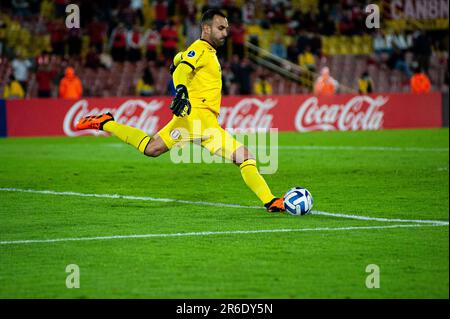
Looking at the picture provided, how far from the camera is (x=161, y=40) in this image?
31078 mm

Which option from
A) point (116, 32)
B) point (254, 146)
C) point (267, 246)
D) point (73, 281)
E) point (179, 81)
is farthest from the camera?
point (116, 32)

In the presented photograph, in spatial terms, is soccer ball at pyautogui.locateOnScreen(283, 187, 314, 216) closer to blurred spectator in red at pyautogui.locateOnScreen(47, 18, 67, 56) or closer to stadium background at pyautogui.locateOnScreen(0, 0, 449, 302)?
stadium background at pyautogui.locateOnScreen(0, 0, 449, 302)

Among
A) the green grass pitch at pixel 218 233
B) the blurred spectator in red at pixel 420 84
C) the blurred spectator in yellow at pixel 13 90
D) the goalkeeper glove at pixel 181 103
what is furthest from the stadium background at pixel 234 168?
the blurred spectator in red at pixel 420 84

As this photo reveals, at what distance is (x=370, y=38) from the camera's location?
3534 cm

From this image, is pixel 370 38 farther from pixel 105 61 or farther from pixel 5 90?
pixel 5 90

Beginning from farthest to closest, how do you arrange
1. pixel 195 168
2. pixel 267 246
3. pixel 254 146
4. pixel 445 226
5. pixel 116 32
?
1. pixel 116 32
2. pixel 254 146
3. pixel 195 168
4. pixel 445 226
5. pixel 267 246

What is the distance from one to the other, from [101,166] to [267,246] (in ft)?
31.5

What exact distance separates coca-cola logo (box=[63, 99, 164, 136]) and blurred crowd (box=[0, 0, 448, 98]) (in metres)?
1.31

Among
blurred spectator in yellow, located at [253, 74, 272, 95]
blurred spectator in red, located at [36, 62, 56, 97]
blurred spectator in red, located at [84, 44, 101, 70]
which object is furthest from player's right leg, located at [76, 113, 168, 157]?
blurred spectator in yellow, located at [253, 74, 272, 95]

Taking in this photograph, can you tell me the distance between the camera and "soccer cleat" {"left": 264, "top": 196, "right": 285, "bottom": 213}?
10898 millimetres

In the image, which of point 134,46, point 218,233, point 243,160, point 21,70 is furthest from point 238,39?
point 218,233

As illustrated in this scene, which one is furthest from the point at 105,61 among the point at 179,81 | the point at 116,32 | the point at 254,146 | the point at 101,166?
the point at 179,81

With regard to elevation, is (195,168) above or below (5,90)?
below
